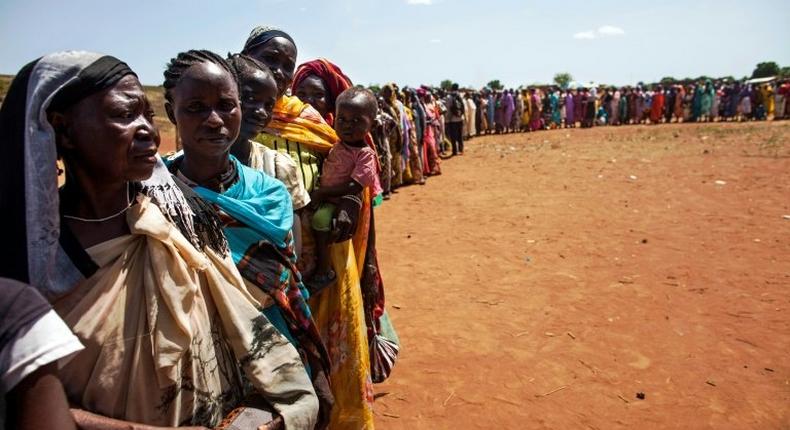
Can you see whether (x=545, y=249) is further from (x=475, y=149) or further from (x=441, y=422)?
(x=475, y=149)

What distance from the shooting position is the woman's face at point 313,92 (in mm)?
2855

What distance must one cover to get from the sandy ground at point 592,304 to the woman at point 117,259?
2.16 meters

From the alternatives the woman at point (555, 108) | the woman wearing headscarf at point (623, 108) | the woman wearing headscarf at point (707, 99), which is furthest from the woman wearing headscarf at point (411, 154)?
the woman wearing headscarf at point (707, 99)

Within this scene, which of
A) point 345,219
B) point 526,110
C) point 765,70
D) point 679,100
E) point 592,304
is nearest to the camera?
point 345,219

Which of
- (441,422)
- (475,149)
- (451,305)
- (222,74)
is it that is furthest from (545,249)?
(475,149)

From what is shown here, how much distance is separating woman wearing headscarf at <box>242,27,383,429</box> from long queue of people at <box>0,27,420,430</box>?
46cm

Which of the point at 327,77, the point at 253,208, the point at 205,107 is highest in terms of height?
the point at 327,77

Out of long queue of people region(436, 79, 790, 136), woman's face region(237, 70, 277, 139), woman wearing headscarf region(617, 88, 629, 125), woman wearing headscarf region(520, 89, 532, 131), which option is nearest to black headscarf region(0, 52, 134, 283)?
woman's face region(237, 70, 277, 139)

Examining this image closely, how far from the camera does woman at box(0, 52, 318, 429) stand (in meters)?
1.10

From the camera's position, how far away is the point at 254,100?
6.60 feet

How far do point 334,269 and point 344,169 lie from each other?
502 mm

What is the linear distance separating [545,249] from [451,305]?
2095mm

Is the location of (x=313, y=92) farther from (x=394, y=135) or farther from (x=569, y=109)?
(x=569, y=109)

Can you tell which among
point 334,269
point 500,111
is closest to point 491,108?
point 500,111
